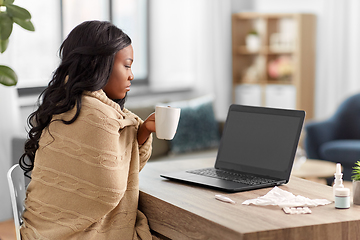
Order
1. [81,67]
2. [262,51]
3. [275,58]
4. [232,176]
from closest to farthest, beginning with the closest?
[81,67] < [232,176] < [262,51] < [275,58]

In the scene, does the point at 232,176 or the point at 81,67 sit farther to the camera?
the point at 232,176

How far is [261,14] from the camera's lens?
5297 millimetres

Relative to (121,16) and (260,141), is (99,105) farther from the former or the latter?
(121,16)

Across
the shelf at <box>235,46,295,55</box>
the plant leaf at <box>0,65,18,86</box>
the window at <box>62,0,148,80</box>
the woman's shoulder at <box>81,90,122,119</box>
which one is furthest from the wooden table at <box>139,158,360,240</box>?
the shelf at <box>235,46,295,55</box>

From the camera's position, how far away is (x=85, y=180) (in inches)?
49.5

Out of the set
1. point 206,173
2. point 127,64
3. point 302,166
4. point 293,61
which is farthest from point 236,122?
point 293,61

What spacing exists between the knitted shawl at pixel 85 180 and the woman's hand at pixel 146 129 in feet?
0.24

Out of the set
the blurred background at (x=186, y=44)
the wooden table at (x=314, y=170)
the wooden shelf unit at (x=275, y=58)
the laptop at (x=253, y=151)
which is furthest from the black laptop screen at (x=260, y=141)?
the wooden shelf unit at (x=275, y=58)

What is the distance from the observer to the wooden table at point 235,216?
41.7 inches

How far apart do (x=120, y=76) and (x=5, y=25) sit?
341mm

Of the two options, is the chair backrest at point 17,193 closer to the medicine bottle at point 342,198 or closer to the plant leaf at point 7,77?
the plant leaf at point 7,77

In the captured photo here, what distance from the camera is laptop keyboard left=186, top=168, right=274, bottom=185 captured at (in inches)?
57.3

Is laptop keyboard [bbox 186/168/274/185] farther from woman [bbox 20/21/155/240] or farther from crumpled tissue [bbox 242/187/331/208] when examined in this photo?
woman [bbox 20/21/155/240]

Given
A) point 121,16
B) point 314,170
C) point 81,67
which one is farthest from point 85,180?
point 121,16
